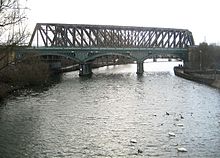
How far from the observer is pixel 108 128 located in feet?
78.4

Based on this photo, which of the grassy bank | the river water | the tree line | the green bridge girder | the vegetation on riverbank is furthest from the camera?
the tree line

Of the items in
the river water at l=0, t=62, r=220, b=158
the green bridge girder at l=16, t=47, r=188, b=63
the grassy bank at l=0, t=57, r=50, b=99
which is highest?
the green bridge girder at l=16, t=47, r=188, b=63

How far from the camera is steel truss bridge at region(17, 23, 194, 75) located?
3310 inches

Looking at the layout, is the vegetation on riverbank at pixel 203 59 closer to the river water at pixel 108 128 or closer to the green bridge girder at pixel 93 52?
the green bridge girder at pixel 93 52

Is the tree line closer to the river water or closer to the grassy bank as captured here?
the grassy bank

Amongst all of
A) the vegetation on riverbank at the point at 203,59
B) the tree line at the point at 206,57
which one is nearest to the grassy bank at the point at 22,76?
the vegetation on riverbank at the point at 203,59

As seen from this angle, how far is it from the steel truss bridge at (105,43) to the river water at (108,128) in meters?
40.8

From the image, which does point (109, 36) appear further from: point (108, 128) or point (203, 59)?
point (108, 128)

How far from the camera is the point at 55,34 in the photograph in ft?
330

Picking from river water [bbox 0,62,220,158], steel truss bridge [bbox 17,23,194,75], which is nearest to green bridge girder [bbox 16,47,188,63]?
steel truss bridge [bbox 17,23,194,75]

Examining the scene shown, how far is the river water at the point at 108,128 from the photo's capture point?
18734 millimetres

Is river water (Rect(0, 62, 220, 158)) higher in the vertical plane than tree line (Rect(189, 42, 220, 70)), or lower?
lower

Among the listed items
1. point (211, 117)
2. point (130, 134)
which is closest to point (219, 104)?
point (211, 117)

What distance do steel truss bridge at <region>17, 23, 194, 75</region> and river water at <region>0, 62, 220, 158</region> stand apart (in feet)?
134
